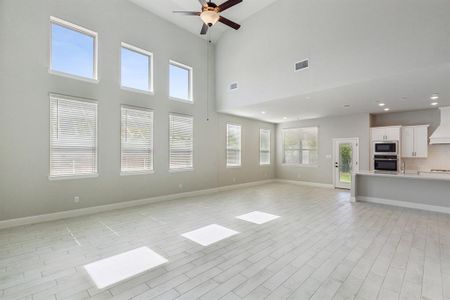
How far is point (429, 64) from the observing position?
3785 millimetres

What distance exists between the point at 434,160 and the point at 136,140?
30.0 feet

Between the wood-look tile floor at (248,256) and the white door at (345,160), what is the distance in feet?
10.00

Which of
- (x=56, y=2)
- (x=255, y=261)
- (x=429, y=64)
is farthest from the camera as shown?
(x=56, y=2)

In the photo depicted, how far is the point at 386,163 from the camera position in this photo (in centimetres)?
702

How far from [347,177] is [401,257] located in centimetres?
582

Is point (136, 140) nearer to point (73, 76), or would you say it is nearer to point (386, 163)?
point (73, 76)

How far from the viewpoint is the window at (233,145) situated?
8.51 m

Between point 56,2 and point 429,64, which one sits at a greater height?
point 56,2

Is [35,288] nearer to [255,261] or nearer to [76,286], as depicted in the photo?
[76,286]

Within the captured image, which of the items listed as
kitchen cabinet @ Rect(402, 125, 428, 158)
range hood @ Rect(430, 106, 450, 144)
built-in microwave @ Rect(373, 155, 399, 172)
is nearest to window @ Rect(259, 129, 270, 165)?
built-in microwave @ Rect(373, 155, 399, 172)

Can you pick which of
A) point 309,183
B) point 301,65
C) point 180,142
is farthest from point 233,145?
point 301,65

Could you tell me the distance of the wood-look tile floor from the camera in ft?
7.21

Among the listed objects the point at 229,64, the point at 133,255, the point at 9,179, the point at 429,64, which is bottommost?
the point at 133,255

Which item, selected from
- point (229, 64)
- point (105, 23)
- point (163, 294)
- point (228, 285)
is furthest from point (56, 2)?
point (228, 285)
